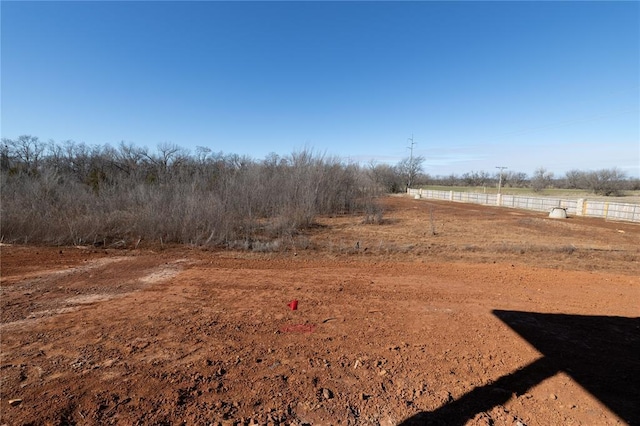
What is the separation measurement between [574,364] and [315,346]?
282 cm

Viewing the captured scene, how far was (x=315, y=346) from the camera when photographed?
140 inches

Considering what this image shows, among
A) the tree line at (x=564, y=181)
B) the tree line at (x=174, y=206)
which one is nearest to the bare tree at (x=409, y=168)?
the tree line at (x=564, y=181)

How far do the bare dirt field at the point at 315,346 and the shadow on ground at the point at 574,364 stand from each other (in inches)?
0.7

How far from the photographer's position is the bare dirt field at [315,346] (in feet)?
8.39

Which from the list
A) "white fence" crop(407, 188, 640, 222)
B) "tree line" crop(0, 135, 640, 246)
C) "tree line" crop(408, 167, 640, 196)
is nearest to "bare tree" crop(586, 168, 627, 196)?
"tree line" crop(408, 167, 640, 196)

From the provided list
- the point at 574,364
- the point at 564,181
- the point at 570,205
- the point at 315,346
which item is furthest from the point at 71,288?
the point at 564,181

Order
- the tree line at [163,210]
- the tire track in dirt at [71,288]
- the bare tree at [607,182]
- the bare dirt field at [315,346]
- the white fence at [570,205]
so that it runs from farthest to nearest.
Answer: the bare tree at [607,182]
the white fence at [570,205]
the tree line at [163,210]
the tire track in dirt at [71,288]
the bare dirt field at [315,346]

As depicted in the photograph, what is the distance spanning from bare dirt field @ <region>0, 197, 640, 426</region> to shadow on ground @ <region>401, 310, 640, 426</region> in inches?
0.7

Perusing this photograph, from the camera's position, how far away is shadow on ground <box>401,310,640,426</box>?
102 inches

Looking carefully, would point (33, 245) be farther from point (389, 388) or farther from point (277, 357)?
point (389, 388)

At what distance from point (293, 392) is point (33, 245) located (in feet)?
36.2

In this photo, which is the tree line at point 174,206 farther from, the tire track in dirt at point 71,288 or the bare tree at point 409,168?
the bare tree at point 409,168

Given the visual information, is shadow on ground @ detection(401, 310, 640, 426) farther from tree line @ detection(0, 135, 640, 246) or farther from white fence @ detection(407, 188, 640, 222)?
white fence @ detection(407, 188, 640, 222)

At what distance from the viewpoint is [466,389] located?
284 cm
